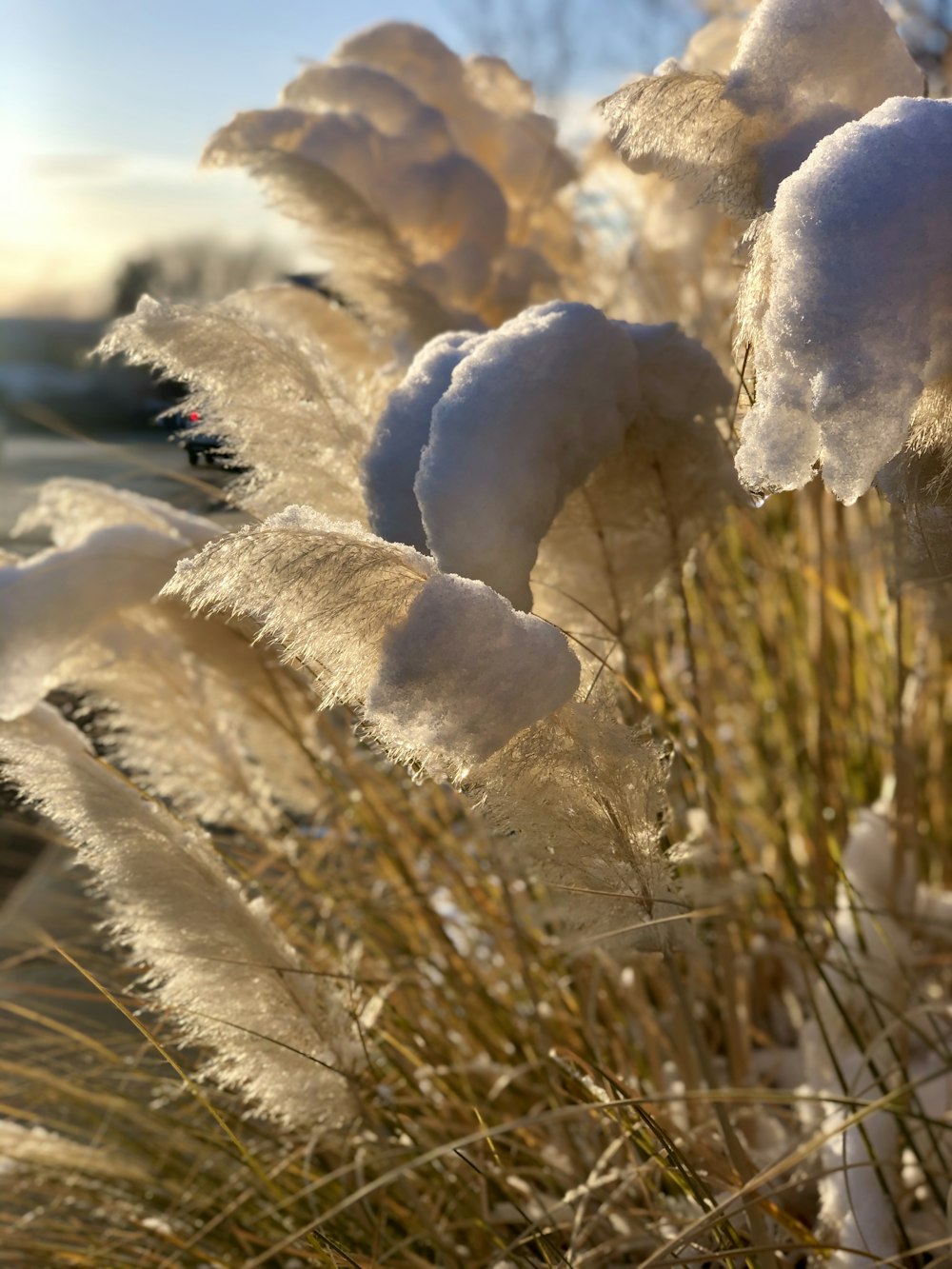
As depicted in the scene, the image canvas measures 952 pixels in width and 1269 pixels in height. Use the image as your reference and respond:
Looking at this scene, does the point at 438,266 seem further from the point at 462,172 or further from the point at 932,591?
the point at 932,591

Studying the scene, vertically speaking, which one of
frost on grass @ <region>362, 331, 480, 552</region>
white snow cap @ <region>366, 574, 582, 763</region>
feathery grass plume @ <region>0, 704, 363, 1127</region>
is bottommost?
feathery grass plume @ <region>0, 704, 363, 1127</region>

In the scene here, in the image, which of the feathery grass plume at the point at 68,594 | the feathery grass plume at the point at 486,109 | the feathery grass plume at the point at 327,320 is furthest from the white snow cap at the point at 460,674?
the feathery grass plume at the point at 486,109

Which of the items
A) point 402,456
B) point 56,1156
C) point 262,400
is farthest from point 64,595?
point 56,1156

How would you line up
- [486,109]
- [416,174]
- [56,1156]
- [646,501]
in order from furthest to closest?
[486,109] < [416,174] < [56,1156] < [646,501]

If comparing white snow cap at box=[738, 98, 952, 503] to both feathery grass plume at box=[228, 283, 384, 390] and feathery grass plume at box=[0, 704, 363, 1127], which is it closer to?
feathery grass plume at box=[0, 704, 363, 1127]

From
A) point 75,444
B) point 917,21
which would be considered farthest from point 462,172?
point 917,21

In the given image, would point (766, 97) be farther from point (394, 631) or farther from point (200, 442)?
point (200, 442)

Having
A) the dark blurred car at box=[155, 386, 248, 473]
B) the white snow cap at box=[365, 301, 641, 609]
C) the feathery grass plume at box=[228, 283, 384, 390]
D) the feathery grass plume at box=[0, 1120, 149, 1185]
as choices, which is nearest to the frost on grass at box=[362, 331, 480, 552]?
the white snow cap at box=[365, 301, 641, 609]
